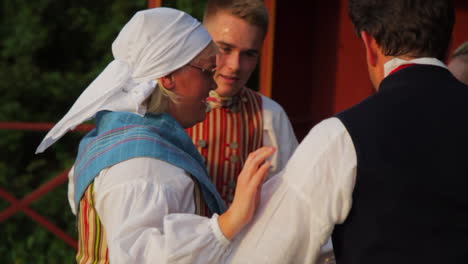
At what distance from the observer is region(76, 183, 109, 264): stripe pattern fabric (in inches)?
87.7

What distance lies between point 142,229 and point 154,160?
22 cm

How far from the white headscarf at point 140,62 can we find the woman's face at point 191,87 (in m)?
0.03

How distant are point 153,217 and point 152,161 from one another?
18 centimetres

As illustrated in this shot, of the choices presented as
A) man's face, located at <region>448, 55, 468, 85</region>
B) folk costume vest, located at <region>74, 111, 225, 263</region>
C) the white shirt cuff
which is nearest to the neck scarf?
folk costume vest, located at <region>74, 111, 225, 263</region>

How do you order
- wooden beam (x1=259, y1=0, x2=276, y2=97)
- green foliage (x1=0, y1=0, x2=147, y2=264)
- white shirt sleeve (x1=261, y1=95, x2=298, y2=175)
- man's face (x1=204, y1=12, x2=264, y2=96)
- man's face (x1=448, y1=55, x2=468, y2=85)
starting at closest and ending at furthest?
man's face (x1=448, y1=55, x2=468, y2=85) → man's face (x1=204, y1=12, x2=264, y2=96) → white shirt sleeve (x1=261, y1=95, x2=298, y2=175) → wooden beam (x1=259, y1=0, x2=276, y2=97) → green foliage (x1=0, y1=0, x2=147, y2=264)

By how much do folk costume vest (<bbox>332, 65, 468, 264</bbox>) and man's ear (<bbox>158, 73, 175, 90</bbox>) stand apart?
2.31 ft

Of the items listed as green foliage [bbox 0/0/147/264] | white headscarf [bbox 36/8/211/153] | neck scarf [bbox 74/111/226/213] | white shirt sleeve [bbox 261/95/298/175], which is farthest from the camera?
green foliage [bbox 0/0/147/264]

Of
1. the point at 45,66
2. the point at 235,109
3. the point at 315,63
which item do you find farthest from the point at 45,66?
the point at 235,109

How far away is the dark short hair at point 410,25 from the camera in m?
1.87

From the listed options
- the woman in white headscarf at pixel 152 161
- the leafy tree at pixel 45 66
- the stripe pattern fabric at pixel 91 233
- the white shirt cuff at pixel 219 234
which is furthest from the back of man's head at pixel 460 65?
the leafy tree at pixel 45 66

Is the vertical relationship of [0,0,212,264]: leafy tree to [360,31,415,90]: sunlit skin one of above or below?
below

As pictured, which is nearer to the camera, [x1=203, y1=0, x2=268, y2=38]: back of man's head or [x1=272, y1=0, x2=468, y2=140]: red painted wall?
[x1=203, y1=0, x2=268, y2=38]: back of man's head

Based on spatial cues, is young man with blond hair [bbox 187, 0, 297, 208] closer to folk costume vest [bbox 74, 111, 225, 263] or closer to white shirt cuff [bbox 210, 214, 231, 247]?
folk costume vest [bbox 74, 111, 225, 263]

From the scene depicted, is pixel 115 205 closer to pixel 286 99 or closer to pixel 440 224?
pixel 440 224
